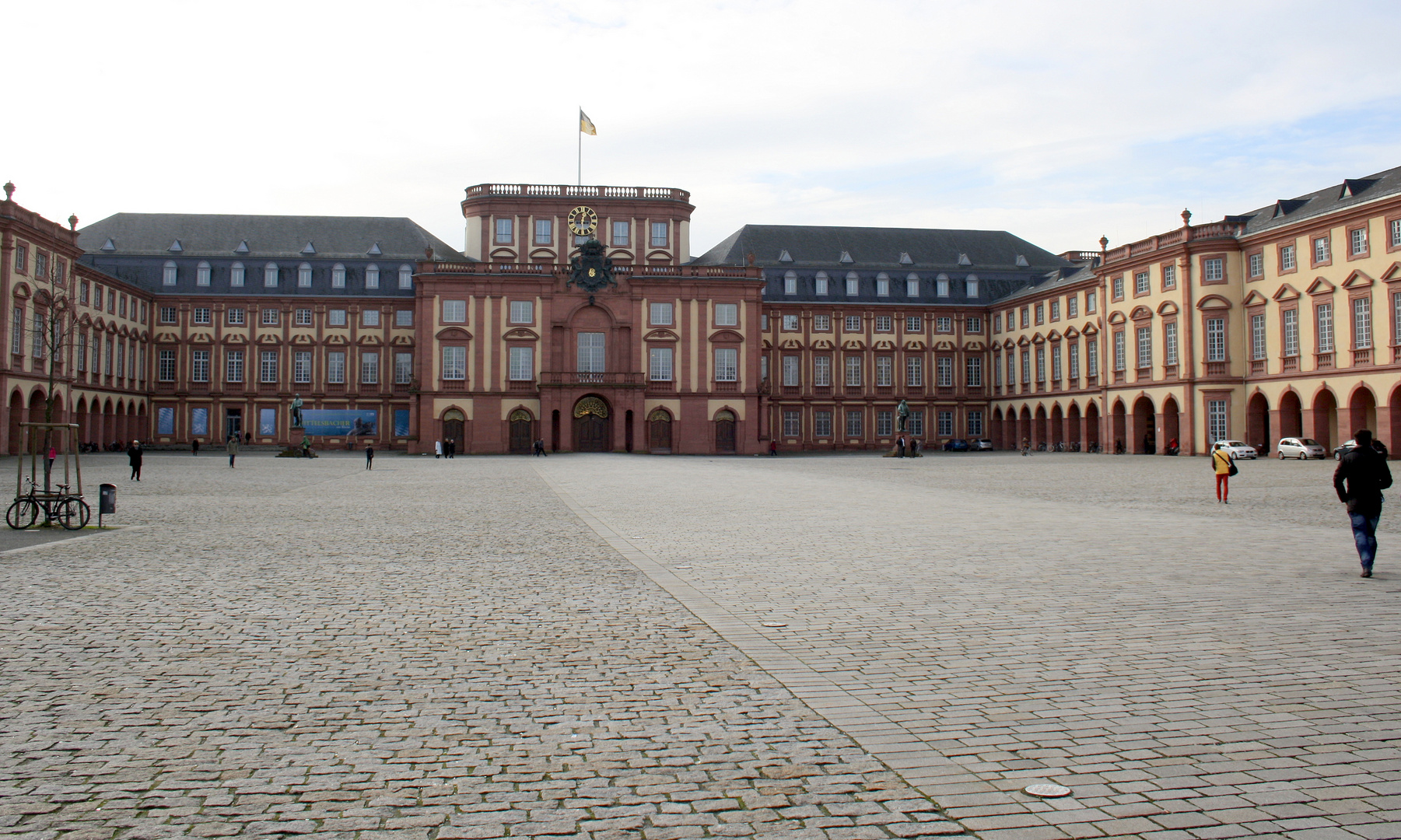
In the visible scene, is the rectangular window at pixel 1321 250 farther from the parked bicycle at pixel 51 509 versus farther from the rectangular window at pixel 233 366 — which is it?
the rectangular window at pixel 233 366

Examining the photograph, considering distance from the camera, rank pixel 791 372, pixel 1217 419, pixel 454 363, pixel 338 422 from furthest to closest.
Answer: pixel 791 372 → pixel 338 422 → pixel 454 363 → pixel 1217 419

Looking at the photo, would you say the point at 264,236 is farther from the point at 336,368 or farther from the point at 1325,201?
the point at 1325,201

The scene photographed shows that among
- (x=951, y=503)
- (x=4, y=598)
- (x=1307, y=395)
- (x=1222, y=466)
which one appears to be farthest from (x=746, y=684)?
(x=1307, y=395)

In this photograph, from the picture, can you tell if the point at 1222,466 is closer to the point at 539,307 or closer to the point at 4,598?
the point at 4,598

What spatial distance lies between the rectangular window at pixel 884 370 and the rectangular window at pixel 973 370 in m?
6.28

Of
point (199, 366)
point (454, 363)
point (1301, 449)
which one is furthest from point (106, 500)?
point (199, 366)

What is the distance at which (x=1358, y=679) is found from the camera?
269 inches

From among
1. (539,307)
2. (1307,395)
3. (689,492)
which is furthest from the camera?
(539,307)

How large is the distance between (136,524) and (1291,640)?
17813mm

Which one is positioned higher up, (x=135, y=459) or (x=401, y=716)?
(x=135, y=459)

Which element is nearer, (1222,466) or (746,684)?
(746,684)

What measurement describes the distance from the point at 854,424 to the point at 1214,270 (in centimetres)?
3172

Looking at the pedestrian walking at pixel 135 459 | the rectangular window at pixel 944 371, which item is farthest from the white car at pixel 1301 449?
the pedestrian walking at pixel 135 459

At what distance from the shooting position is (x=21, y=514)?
1723 cm
